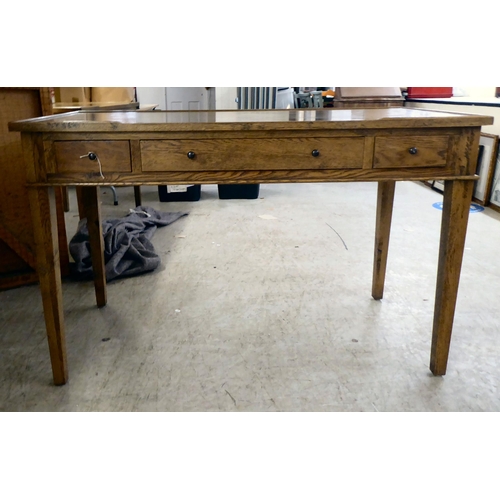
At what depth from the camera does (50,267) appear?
4.89 feet

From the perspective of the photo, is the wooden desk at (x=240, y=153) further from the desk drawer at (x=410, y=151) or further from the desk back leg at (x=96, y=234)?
the desk back leg at (x=96, y=234)

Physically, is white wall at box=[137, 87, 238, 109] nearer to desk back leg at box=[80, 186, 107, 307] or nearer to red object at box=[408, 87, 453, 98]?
red object at box=[408, 87, 453, 98]

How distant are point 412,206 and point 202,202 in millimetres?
1603

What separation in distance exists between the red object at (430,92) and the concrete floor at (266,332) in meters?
2.18

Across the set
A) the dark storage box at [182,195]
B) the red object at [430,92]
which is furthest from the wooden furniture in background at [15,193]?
the red object at [430,92]

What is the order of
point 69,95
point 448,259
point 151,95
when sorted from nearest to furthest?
point 448,259 < point 69,95 < point 151,95

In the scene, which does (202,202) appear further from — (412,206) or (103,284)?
(103,284)

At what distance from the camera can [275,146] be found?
141 centimetres

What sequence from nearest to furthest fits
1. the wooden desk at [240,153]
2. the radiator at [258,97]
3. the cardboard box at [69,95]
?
the wooden desk at [240,153] → the cardboard box at [69,95] → the radiator at [258,97]

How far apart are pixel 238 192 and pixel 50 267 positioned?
2.62 meters

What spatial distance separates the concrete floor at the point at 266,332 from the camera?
5.03ft

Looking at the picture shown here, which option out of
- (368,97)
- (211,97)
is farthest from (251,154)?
(211,97)

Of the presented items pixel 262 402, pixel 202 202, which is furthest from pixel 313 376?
pixel 202 202

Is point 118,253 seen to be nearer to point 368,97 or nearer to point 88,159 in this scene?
point 88,159
